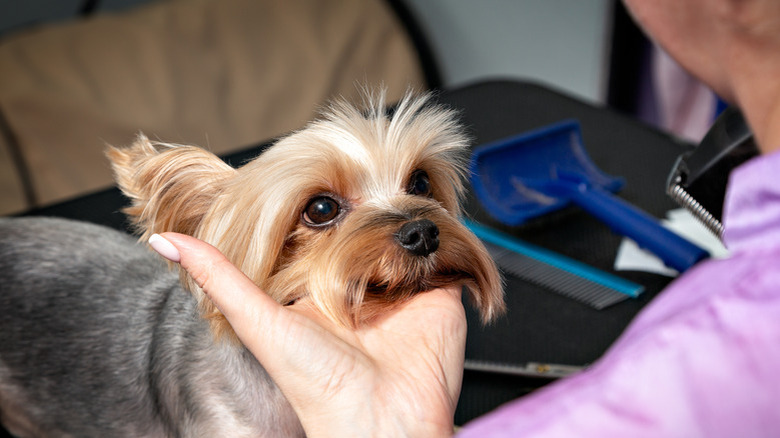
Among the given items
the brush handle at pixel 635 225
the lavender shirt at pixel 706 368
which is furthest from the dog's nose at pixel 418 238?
the brush handle at pixel 635 225

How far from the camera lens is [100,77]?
3008 millimetres

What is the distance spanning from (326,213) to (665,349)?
0.74 meters

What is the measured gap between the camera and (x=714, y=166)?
132 centimetres

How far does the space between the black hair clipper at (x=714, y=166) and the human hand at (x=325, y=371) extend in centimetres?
67

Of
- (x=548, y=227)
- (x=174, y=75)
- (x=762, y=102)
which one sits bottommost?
(x=548, y=227)

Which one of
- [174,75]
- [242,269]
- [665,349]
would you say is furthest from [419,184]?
[174,75]

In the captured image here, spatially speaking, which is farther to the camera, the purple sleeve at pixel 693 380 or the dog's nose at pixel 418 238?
the dog's nose at pixel 418 238

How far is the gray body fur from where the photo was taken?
1166 mm

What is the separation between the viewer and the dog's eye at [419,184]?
1.31m

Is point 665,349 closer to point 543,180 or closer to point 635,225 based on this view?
point 635,225

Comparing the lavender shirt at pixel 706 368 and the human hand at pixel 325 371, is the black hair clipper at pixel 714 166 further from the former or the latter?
the lavender shirt at pixel 706 368

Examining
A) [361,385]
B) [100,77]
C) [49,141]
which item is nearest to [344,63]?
[100,77]

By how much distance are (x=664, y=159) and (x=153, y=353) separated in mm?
1389

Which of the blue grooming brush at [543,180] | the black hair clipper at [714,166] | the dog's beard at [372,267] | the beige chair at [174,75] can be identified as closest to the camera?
the dog's beard at [372,267]
